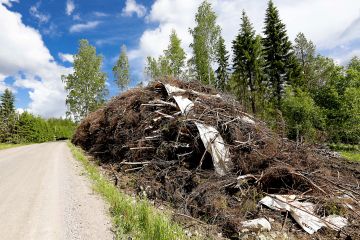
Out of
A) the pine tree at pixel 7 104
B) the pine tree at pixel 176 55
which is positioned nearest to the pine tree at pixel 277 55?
the pine tree at pixel 176 55

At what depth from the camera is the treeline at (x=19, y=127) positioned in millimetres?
44375

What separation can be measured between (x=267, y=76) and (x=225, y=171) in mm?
22010

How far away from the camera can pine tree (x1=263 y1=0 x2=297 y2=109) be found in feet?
83.7

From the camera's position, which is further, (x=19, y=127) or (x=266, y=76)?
(x=19, y=127)

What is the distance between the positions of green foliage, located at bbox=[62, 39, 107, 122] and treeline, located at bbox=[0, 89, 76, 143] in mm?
9336

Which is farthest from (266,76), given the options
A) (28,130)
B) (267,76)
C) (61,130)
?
(61,130)

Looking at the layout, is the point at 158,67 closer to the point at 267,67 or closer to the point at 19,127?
the point at 267,67

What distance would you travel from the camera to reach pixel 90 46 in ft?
112

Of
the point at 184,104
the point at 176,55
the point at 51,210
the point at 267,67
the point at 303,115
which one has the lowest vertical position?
the point at 51,210

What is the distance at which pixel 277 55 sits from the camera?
25797 mm

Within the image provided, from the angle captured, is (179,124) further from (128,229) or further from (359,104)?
(359,104)

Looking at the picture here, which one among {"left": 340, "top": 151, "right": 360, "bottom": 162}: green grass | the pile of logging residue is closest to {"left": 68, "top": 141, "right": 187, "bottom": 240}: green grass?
the pile of logging residue

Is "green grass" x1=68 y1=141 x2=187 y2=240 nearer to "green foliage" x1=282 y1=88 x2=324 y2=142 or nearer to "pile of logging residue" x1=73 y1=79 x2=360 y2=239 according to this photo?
"pile of logging residue" x1=73 y1=79 x2=360 y2=239

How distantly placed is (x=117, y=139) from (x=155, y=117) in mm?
2307
